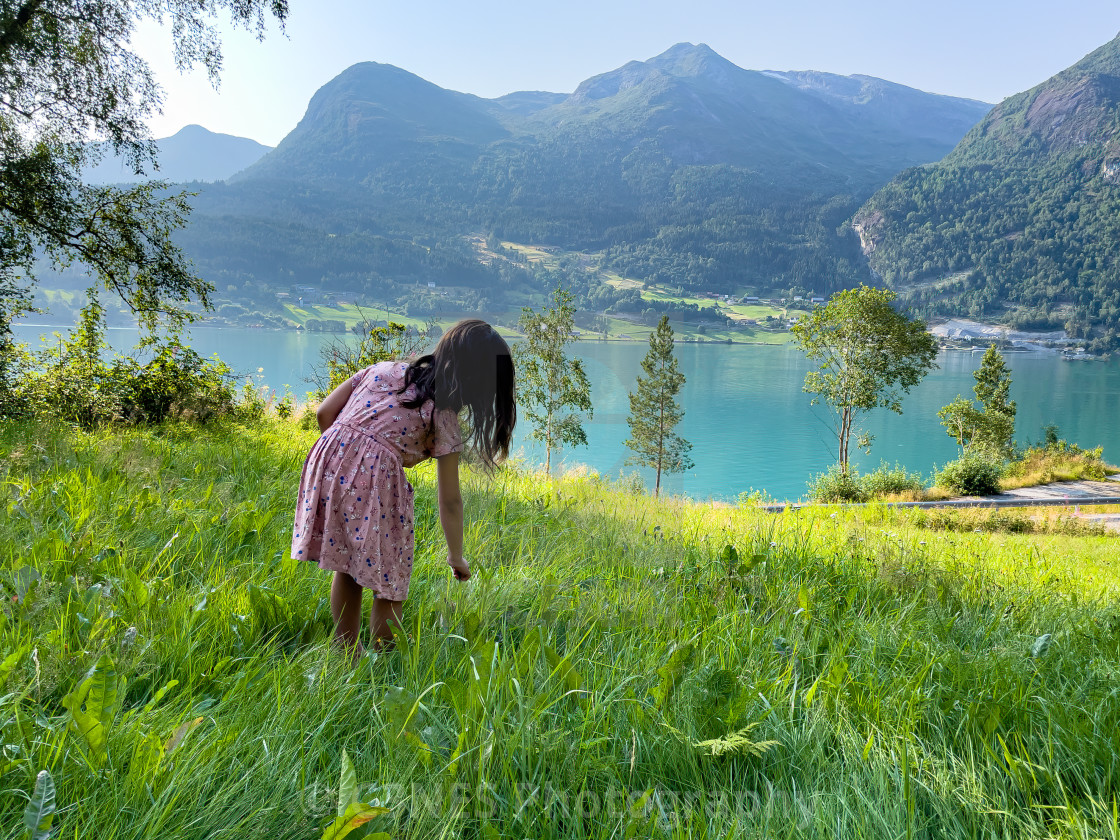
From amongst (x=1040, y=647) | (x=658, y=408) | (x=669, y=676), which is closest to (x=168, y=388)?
(x=669, y=676)

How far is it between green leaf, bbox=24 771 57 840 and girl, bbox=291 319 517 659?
116 cm

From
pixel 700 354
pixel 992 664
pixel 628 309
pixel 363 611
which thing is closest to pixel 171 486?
pixel 363 611

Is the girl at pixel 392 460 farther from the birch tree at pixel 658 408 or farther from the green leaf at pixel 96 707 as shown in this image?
the birch tree at pixel 658 408

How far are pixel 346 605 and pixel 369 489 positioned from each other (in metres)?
0.40

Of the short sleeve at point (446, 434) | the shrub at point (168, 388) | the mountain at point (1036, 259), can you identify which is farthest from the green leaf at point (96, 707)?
the mountain at point (1036, 259)

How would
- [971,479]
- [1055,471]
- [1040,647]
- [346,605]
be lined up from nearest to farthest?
[1040,647]
[346,605]
[971,479]
[1055,471]

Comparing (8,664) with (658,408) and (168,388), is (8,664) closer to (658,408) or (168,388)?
(168,388)

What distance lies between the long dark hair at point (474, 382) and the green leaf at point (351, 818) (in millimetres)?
1396

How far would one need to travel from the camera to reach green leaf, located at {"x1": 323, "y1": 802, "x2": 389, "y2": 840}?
0.92 m

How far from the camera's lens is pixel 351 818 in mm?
941

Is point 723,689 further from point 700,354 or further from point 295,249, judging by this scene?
point 295,249

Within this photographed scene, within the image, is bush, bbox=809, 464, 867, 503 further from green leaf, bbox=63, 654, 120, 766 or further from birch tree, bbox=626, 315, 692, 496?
green leaf, bbox=63, 654, 120, 766

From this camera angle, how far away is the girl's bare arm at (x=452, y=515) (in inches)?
84.8

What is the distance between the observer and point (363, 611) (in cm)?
229
